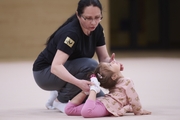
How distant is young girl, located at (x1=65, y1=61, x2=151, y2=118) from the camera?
3.48 meters

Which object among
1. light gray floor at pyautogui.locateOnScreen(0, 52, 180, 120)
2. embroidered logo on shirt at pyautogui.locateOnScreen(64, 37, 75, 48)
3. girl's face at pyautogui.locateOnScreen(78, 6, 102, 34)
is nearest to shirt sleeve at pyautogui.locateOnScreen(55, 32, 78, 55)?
embroidered logo on shirt at pyautogui.locateOnScreen(64, 37, 75, 48)

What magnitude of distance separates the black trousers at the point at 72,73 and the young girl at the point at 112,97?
16 centimetres

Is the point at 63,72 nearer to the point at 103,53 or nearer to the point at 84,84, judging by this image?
the point at 84,84

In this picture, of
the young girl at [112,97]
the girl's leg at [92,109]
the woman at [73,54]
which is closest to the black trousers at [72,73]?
the woman at [73,54]

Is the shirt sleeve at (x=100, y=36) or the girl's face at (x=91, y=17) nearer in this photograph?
the girl's face at (x=91, y=17)

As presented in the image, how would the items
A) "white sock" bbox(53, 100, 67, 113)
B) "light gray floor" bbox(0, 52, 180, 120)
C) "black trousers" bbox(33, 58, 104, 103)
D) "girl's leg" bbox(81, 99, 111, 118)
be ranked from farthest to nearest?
"white sock" bbox(53, 100, 67, 113)
"black trousers" bbox(33, 58, 104, 103)
"light gray floor" bbox(0, 52, 180, 120)
"girl's leg" bbox(81, 99, 111, 118)

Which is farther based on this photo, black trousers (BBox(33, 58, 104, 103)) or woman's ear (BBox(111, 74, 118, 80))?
black trousers (BBox(33, 58, 104, 103))

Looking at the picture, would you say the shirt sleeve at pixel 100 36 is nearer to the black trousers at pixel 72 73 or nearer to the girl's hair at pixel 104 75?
the black trousers at pixel 72 73

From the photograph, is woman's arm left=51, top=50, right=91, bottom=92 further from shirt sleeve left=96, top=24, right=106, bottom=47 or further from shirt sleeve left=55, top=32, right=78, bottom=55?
shirt sleeve left=96, top=24, right=106, bottom=47

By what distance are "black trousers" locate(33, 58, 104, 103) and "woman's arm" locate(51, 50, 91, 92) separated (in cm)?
22

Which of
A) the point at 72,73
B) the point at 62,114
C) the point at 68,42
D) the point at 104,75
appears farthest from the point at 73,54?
the point at 62,114

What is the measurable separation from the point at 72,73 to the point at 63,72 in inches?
10.3

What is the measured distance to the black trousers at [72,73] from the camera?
12.2 ft

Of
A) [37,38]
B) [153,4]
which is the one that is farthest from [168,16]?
[37,38]
